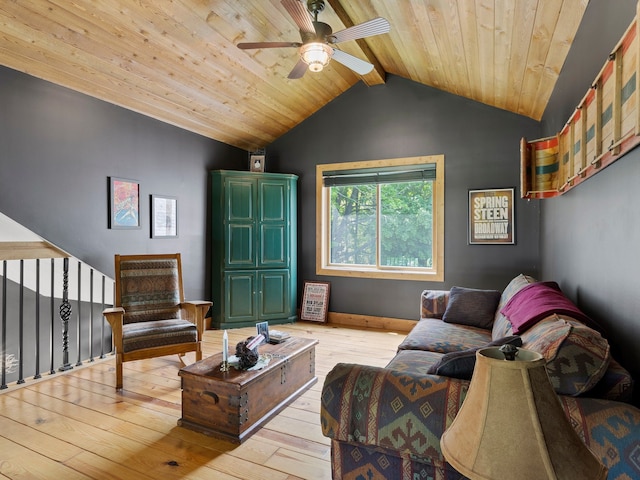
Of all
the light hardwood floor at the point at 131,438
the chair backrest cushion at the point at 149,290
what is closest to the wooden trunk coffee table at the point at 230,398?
the light hardwood floor at the point at 131,438

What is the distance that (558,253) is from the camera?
3.14 m

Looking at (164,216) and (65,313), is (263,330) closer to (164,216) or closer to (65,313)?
(65,313)

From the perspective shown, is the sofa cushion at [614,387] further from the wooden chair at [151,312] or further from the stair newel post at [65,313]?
the stair newel post at [65,313]

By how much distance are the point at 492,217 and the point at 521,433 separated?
422cm

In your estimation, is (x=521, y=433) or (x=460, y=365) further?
(x=460, y=365)

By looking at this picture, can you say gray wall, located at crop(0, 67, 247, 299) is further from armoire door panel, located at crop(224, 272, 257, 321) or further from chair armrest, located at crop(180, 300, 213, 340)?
chair armrest, located at crop(180, 300, 213, 340)

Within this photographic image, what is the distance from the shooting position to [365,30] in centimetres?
260

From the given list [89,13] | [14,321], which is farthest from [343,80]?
[14,321]

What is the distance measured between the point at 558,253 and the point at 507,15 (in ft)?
6.33

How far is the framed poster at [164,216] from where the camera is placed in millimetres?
4422

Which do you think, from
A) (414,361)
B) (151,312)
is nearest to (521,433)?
(414,361)

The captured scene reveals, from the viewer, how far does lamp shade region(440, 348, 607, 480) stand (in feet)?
A: 2.31

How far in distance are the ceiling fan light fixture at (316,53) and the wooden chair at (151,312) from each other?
236 centimetres

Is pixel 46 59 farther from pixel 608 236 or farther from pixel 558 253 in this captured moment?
pixel 558 253
